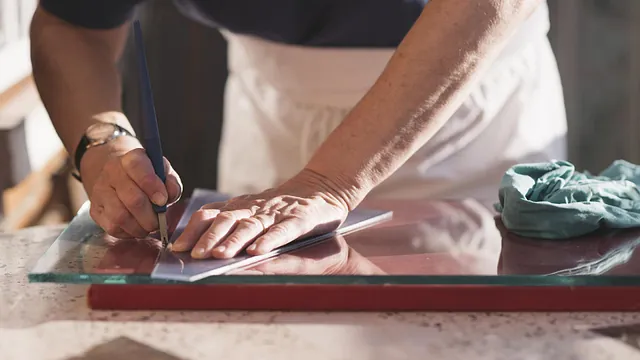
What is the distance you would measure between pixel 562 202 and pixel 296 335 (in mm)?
307

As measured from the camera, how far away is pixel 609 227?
0.77 metres

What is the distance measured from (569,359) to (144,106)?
0.40 m

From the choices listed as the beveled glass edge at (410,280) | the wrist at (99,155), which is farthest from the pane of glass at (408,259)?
the wrist at (99,155)

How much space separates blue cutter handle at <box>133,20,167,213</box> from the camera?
2.26 feet

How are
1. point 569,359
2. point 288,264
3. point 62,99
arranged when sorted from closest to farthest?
point 569,359 → point 288,264 → point 62,99

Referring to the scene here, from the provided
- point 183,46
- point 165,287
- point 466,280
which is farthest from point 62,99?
point 183,46

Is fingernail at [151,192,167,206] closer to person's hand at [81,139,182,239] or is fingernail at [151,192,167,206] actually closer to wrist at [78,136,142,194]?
person's hand at [81,139,182,239]

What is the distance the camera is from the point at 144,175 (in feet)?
2.59

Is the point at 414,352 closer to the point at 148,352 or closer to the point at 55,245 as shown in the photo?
the point at 148,352

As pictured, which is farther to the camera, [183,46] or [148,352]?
[183,46]

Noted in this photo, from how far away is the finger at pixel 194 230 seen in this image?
2.34 feet

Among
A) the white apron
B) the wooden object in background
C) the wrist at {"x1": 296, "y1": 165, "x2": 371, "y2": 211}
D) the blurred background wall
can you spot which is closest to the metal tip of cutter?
the wrist at {"x1": 296, "y1": 165, "x2": 371, "y2": 211}

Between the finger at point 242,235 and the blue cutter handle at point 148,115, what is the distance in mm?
92

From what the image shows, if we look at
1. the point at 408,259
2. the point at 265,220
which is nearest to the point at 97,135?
the point at 265,220
